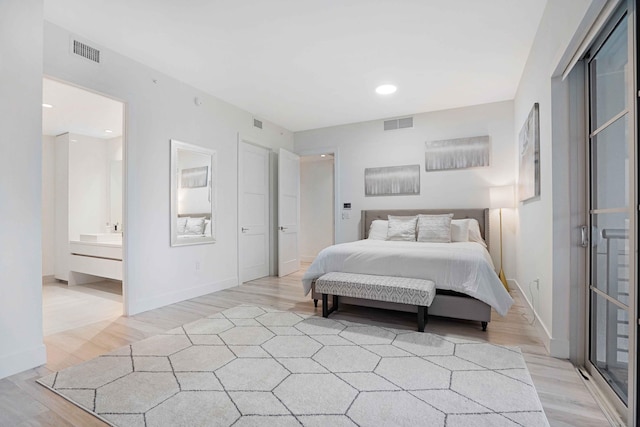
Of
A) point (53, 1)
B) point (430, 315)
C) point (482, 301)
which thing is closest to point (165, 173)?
point (53, 1)

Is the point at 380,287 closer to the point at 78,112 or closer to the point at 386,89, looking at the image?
the point at 386,89

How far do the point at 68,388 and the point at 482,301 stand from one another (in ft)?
9.82

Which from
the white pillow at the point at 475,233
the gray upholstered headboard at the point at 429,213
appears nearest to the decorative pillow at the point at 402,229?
the gray upholstered headboard at the point at 429,213

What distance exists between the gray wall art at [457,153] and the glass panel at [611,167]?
2.63 metres

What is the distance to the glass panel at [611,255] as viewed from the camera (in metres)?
1.53

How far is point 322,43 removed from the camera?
2.90 m

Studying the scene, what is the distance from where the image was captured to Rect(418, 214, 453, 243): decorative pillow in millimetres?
4098

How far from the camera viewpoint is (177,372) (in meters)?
2.04

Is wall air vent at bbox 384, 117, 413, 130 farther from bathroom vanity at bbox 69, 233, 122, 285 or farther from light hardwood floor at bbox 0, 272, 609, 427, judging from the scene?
bathroom vanity at bbox 69, 233, 122, 285

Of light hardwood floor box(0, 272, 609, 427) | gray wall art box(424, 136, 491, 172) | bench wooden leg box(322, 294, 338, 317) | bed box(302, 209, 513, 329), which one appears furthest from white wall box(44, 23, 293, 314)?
gray wall art box(424, 136, 491, 172)

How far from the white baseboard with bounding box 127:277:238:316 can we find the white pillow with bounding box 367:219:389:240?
2.11 meters

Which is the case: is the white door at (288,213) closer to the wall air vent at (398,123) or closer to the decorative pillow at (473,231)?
the wall air vent at (398,123)

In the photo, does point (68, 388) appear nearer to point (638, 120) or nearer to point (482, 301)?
point (482, 301)

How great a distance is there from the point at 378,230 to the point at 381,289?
6.48 ft
